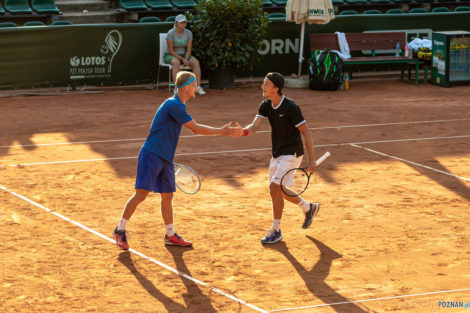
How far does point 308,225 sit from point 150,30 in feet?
38.4

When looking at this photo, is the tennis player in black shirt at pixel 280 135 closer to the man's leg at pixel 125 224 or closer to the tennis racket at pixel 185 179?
the tennis racket at pixel 185 179

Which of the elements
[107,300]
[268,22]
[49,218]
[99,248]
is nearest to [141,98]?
[268,22]

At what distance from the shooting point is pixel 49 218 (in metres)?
8.52

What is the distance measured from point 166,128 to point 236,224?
1643mm

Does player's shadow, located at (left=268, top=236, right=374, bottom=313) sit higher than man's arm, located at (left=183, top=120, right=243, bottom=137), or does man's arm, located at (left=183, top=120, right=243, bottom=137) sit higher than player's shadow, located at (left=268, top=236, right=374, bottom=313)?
A: man's arm, located at (left=183, top=120, right=243, bottom=137)

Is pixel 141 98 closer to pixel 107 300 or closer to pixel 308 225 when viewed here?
pixel 308 225

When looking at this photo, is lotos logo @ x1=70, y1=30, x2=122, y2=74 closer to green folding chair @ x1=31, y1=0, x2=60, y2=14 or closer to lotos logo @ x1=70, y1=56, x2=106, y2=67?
lotos logo @ x1=70, y1=56, x2=106, y2=67

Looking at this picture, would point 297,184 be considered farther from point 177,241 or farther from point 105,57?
point 105,57

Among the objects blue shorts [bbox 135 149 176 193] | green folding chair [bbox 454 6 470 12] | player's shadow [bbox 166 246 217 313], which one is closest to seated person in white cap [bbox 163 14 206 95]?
blue shorts [bbox 135 149 176 193]

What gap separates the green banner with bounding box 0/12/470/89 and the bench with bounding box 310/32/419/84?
2.30 ft

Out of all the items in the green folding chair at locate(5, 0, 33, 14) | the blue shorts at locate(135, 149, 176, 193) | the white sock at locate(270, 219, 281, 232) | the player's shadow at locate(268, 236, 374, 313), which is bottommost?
the player's shadow at locate(268, 236, 374, 313)

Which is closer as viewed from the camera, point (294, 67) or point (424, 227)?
point (424, 227)

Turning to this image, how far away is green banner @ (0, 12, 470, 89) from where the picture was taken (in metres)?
17.7

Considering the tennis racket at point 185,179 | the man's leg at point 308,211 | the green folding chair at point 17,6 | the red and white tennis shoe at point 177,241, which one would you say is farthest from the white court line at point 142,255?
the green folding chair at point 17,6
